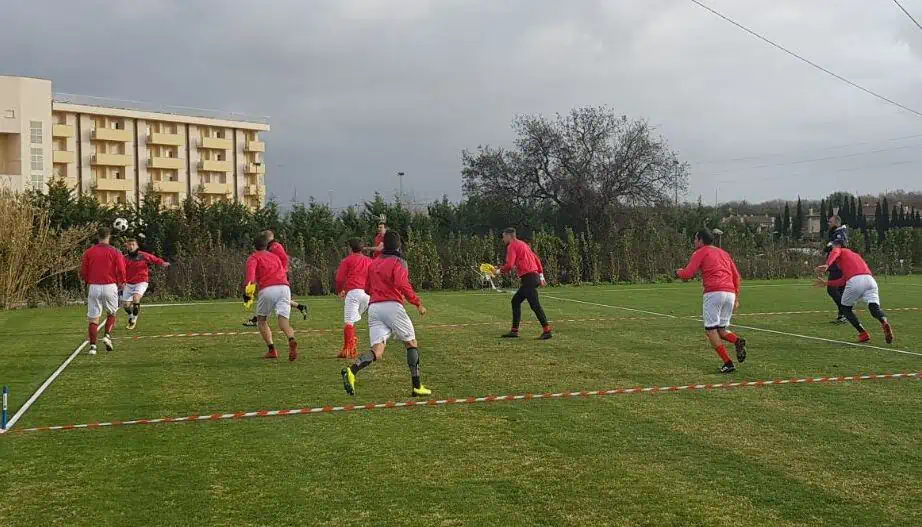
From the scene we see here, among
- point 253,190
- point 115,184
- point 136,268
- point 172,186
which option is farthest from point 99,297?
point 253,190

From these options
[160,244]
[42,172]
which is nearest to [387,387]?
[160,244]

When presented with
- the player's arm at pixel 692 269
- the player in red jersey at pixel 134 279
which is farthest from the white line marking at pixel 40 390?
the player's arm at pixel 692 269

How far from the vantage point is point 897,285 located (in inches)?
1316

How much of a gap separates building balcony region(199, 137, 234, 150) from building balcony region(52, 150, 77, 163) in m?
13.5

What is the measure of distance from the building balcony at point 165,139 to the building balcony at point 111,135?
7.25 feet

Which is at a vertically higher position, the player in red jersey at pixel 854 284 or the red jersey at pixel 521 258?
the red jersey at pixel 521 258

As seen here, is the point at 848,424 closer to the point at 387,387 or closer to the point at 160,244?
Result: the point at 387,387

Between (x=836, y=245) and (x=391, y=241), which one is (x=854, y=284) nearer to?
(x=836, y=245)

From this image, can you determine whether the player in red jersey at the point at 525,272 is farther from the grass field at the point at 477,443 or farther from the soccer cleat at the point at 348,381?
the soccer cleat at the point at 348,381

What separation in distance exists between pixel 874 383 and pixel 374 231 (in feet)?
106

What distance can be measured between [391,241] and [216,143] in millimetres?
87891

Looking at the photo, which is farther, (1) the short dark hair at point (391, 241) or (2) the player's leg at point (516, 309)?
(2) the player's leg at point (516, 309)

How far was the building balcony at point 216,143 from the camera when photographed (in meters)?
92.4

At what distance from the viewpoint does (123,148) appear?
86688 millimetres
